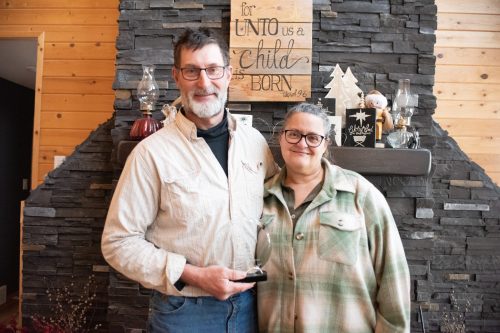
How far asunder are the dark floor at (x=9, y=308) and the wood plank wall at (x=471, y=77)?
3.75 meters

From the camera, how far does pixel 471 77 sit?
2477mm

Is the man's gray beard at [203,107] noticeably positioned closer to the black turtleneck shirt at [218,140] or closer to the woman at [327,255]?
the black turtleneck shirt at [218,140]

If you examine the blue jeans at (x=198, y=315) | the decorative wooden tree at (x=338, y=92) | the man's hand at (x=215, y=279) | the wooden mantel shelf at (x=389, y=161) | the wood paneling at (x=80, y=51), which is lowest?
the blue jeans at (x=198, y=315)

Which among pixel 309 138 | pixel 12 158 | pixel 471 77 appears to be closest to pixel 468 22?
pixel 471 77

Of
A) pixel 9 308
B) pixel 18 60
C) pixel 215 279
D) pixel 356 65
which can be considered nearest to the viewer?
pixel 215 279

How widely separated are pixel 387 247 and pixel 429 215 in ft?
3.16

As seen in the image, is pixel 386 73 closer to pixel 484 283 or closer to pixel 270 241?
pixel 270 241

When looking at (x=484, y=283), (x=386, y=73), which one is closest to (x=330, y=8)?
(x=386, y=73)

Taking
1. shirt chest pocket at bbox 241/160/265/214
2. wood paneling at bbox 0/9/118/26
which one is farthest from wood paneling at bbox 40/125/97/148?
shirt chest pocket at bbox 241/160/265/214

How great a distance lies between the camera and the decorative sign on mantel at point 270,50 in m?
1.96

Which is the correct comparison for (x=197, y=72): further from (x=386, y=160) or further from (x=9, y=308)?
(x=9, y=308)

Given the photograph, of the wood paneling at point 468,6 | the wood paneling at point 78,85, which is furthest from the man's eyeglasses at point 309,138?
the wood paneling at point 468,6

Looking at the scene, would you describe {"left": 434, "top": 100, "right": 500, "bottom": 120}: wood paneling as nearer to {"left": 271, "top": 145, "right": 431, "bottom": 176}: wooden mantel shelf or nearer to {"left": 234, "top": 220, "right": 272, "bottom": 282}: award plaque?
{"left": 271, "top": 145, "right": 431, "bottom": 176}: wooden mantel shelf

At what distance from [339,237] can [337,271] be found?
0.11m
